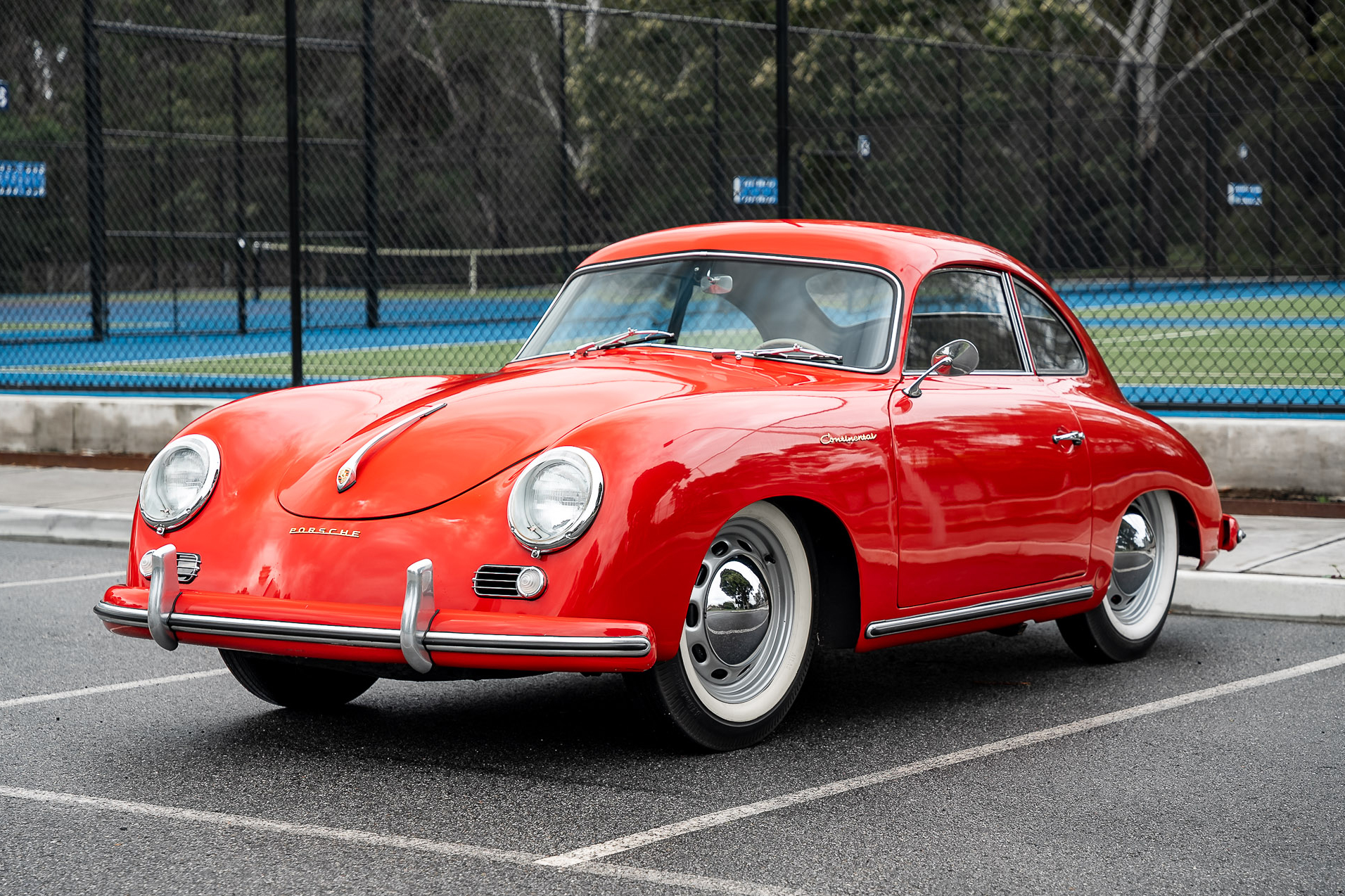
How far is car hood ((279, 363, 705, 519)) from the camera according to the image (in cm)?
432

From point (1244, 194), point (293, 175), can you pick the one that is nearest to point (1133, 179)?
point (1244, 194)

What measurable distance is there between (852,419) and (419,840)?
1.80 metres

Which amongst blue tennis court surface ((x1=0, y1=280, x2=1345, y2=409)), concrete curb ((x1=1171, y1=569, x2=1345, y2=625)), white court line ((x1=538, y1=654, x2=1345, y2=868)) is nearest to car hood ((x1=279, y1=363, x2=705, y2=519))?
white court line ((x1=538, y1=654, x2=1345, y2=868))

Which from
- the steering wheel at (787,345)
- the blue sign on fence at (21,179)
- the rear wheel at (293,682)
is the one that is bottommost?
the rear wheel at (293,682)

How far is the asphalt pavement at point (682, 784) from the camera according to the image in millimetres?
3576

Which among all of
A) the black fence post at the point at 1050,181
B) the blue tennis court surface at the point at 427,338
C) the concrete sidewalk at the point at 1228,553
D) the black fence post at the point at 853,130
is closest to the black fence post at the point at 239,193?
the blue tennis court surface at the point at 427,338

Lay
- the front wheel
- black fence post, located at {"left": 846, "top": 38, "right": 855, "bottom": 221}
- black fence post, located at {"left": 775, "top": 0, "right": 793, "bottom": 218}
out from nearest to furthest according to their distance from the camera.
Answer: the front wheel
black fence post, located at {"left": 775, "top": 0, "right": 793, "bottom": 218}
black fence post, located at {"left": 846, "top": 38, "right": 855, "bottom": 221}

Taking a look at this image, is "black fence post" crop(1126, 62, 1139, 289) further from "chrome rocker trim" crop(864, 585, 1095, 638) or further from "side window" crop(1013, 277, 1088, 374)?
"chrome rocker trim" crop(864, 585, 1095, 638)

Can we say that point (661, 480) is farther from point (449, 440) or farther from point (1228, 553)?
point (1228, 553)

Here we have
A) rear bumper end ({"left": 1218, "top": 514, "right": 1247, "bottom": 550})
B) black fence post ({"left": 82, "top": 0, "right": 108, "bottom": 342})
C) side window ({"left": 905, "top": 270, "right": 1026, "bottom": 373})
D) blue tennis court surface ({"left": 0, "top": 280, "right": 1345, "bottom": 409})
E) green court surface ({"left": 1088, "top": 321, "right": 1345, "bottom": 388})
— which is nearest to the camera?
side window ({"left": 905, "top": 270, "right": 1026, "bottom": 373})

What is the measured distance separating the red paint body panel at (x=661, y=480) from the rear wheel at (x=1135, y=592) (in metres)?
0.25

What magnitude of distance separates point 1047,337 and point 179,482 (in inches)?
125

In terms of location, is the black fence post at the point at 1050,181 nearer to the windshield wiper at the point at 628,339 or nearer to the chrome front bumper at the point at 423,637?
the windshield wiper at the point at 628,339

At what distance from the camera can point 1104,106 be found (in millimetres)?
32656
